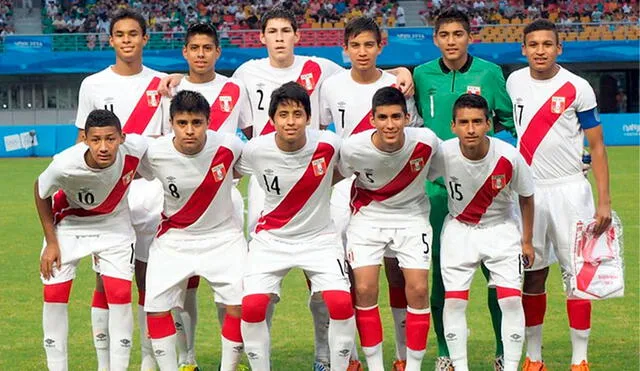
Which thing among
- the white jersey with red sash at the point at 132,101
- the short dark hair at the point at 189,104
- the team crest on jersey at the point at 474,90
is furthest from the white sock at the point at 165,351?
the team crest on jersey at the point at 474,90

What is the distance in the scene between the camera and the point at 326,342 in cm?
720

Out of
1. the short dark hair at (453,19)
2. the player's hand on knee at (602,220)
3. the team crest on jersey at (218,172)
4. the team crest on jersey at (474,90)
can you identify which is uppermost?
the short dark hair at (453,19)

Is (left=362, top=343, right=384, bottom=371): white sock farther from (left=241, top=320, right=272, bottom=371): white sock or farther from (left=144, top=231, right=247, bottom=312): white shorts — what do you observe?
(left=144, top=231, right=247, bottom=312): white shorts

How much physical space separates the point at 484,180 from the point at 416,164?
420mm

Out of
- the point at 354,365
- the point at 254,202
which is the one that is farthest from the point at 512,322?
the point at 254,202

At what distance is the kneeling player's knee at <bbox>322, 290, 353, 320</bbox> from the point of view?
6316mm

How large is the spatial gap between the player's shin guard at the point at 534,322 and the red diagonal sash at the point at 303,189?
166cm

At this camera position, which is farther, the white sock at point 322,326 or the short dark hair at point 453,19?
the white sock at point 322,326

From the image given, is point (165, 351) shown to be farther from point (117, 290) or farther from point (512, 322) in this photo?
point (512, 322)

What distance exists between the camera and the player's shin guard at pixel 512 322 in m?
6.43

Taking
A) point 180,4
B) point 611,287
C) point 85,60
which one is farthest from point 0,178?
point 611,287

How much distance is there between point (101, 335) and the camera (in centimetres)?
684

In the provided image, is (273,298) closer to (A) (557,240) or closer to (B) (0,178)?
(A) (557,240)

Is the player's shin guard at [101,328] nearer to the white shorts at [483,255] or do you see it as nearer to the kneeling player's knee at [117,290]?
the kneeling player's knee at [117,290]
